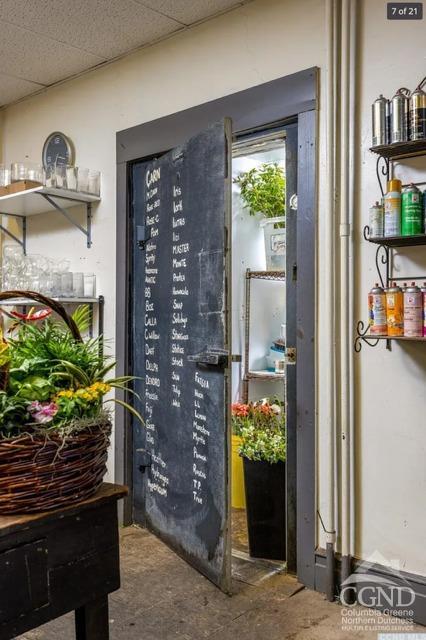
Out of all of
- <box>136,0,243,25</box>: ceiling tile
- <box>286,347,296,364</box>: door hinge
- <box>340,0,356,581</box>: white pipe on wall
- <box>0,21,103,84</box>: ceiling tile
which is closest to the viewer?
<box>340,0,356,581</box>: white pipe on wall

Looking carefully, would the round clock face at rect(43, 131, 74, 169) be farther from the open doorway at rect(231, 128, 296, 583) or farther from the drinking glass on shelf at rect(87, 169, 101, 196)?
the open doorway at rect(231, 128, 296, 583)

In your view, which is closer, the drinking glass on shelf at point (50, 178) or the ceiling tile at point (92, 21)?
the ceiling tile at point (92, 21)

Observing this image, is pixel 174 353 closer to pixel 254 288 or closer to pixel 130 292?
pixel 130 292

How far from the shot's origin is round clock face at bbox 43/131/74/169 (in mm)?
3547

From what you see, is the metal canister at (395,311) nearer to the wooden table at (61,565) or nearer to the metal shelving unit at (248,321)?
the wooden table at (61,565)

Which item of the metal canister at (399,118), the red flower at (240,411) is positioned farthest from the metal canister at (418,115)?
the red flower at (240,411)

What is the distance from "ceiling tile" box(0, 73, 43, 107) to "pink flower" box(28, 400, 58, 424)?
115 inches

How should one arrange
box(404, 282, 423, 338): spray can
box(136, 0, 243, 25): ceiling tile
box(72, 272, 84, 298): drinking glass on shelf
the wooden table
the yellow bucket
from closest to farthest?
the wooden table → box(404, 282, 423, 338): spray can → box(136, 0, 243, 25): ceiling tile → box(72, 272, 84, 298): drinking glass on shelf → the yellow bucket

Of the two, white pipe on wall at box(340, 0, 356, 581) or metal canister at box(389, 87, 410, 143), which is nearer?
metal canister at box(389, 87, 410, 143)

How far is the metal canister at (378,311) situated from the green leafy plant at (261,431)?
88cm

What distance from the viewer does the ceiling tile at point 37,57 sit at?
9.89 feet

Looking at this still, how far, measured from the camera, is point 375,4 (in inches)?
89.5

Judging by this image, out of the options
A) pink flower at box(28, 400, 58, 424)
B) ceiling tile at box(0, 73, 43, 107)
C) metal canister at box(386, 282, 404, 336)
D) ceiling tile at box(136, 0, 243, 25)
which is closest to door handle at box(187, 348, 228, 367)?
metal canister at box(386, 282, 404, 336)

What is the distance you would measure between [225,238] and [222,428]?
79 centimetres
